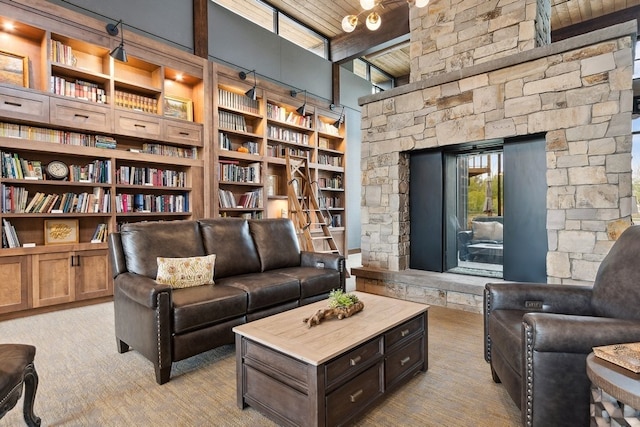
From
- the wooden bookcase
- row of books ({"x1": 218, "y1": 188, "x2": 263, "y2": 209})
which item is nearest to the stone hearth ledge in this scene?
row of books ({"x1": 218, "y1": 188, "x2": 263, "y2": 209})

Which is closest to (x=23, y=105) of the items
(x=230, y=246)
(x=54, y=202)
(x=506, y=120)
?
(x=54, y=202)

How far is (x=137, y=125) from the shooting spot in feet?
13.8

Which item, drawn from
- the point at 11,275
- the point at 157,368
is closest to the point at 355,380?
the point at 157,368

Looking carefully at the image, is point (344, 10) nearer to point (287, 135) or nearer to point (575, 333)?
point (287, 135)

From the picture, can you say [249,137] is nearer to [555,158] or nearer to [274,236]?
[274,236]

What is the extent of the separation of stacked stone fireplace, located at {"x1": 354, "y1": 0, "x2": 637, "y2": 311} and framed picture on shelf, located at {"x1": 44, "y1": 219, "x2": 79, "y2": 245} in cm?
347

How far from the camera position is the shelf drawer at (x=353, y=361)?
1545mm

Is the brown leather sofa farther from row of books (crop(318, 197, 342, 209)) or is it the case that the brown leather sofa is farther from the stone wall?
row of books (crop(318, 197, 342, 209))

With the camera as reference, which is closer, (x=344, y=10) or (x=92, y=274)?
(x=92, y=274)

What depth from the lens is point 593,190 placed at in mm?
3006

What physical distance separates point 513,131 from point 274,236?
2.66 meters

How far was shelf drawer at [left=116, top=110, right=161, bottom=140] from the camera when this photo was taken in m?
4.06

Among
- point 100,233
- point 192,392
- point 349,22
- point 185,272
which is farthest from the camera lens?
point 100,233

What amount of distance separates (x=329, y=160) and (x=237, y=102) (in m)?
2.41
